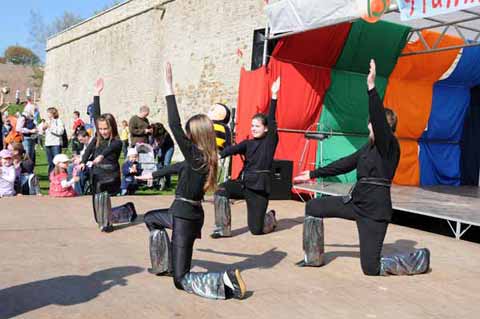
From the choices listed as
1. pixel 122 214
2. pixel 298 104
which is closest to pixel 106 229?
pixel 122 214

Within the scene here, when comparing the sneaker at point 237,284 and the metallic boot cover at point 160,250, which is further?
the metallic boot cover at point 160,250

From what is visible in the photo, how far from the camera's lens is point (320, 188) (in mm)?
9375

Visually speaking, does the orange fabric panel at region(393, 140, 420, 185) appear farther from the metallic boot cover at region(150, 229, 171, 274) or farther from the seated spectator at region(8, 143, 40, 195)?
the metallic boot cover at region(150, 229, 171, 274)

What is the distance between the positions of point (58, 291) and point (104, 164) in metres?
2.38

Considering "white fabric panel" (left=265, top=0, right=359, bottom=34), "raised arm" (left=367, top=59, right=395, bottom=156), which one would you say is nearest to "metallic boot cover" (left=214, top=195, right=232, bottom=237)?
"raised arm" (left=367, top=59, right=395, bottom=156)

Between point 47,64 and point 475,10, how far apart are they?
1262 inches

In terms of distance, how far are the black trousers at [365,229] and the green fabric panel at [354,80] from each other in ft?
17.1

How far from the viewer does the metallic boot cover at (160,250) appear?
14.1ft

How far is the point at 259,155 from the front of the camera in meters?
6.14

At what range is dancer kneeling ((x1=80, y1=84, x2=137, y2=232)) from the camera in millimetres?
6059

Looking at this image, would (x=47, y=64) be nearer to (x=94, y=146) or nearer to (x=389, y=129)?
(x=94, y=146)

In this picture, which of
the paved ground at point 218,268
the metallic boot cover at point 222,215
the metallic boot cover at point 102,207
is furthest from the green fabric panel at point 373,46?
the metallic boot cover at point 102,207

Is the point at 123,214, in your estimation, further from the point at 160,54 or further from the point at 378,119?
the point at 160,54

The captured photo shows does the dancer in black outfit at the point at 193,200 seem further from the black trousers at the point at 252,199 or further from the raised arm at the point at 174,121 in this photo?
the black trousers at the point at 252,199
